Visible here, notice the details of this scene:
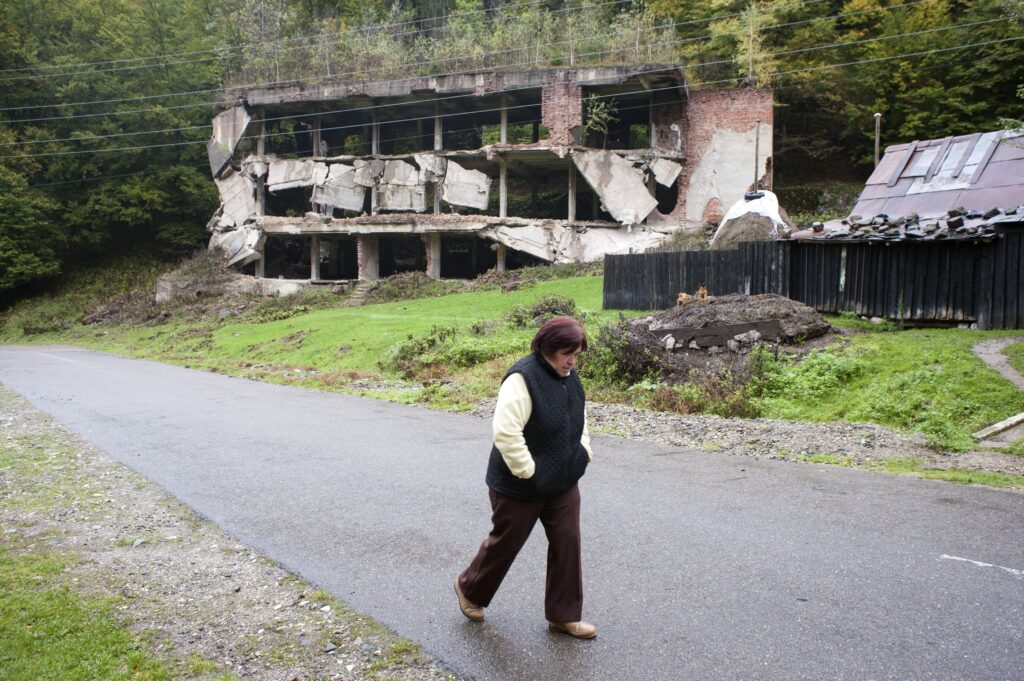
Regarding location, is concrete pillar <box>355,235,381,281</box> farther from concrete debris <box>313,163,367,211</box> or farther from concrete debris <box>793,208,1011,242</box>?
concrete debris <box>793,208,1011,242</box>

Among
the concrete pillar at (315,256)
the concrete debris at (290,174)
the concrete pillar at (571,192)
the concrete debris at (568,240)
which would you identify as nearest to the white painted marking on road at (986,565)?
the concrete debris at (568,240)

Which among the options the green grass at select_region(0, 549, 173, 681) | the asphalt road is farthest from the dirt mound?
the green grass at select_region(0, 549, 173, 681)

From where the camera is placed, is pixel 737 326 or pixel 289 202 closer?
pixel 737 326

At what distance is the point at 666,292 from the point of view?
22.3 metres

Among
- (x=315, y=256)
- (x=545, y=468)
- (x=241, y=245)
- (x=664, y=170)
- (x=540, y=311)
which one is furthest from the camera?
(x=241, y=245)

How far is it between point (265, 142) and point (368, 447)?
41.1 m

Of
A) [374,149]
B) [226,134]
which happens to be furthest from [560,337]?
[226,134]

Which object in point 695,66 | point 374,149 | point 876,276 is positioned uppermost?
point 695,66

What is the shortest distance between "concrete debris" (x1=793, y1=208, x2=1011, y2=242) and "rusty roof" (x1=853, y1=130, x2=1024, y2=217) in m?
3.09

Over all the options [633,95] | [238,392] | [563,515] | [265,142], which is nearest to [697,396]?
[563,515]

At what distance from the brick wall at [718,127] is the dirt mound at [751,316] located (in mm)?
21209

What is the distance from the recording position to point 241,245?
43.2m

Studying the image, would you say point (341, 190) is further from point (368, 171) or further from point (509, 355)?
point (509, 355)

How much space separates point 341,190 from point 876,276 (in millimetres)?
31297
